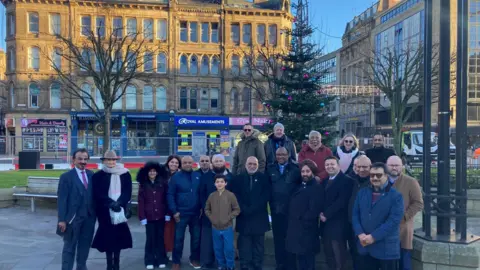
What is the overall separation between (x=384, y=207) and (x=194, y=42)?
1431 inches

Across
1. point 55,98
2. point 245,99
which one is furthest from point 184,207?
point 55,98

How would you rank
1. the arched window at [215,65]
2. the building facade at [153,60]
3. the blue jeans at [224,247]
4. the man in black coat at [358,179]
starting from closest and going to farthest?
the man in black coat at [358,179], the blue jeans at [224,247], the building facade at [153,60], the arched window at [215,65]

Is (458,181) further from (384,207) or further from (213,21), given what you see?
(213,21)

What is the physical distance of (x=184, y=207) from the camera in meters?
6.32

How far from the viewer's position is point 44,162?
22.0 meters

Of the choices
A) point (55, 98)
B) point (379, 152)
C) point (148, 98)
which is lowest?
point (379, 152)

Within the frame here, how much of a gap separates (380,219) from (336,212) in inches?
33.6

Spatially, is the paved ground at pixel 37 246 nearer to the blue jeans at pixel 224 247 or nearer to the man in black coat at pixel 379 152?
the blue jeans at pixel 224 247

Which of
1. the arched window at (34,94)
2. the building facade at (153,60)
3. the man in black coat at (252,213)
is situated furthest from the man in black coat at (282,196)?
the arched window at (34,94)

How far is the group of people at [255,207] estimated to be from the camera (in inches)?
181

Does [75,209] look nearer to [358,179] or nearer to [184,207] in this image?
[184,207]

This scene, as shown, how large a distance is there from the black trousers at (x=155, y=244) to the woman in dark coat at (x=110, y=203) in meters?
0.47

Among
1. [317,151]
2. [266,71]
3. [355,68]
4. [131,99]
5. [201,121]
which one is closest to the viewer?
[317,151]

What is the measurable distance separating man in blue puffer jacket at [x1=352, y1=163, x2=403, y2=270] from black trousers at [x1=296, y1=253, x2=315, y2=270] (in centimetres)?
97
